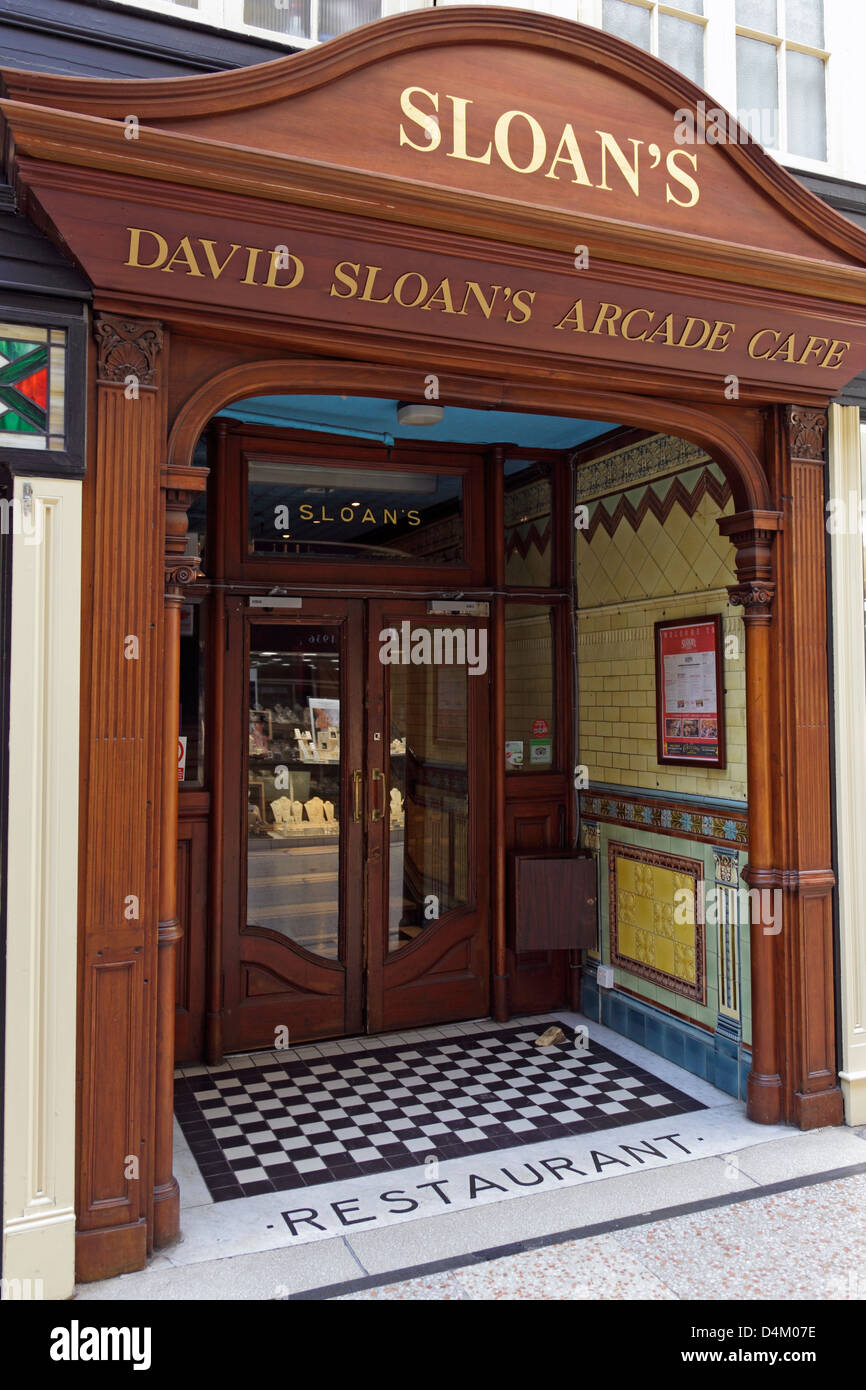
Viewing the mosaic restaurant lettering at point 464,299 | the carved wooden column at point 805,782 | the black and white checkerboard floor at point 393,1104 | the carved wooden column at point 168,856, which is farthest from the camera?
the carved wooden column at point 805,782

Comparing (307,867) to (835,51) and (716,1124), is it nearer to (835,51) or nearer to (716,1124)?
(716,1124)

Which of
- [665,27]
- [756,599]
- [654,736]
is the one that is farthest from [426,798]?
[665,27]

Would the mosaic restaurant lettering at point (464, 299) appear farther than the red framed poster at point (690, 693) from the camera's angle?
No

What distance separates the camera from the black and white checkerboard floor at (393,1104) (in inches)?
142

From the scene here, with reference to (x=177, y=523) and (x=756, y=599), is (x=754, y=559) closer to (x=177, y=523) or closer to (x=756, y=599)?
(x=756, y=599)

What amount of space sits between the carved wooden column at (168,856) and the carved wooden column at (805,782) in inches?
89.6

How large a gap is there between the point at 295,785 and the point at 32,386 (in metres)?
2.38

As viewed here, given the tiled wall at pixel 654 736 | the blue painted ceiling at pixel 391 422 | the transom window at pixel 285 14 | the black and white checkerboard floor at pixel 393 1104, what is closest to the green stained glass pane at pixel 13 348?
the transom window at pixel 285 14

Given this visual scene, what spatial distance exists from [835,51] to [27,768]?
4276mm

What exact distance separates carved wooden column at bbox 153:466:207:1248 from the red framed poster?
2339 millimetres

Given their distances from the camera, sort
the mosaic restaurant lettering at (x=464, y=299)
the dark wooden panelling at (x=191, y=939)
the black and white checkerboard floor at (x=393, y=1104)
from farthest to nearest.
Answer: the dark wooden panelling at (x=191, y=939) < the black and white checkerboard floor at (x=393, y=1104) < the mosaic restaurant lettering at (x=464, y=299)

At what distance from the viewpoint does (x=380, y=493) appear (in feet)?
15.8

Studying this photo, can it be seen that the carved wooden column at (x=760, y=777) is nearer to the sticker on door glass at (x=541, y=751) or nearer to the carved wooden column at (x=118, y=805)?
the sticker on door glass at (x=541, y=751)

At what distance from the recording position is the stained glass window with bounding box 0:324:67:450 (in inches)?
107
